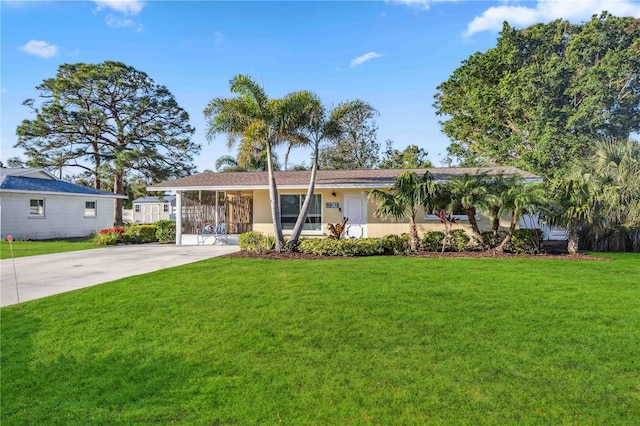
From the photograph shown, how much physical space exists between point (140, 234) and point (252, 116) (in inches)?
385

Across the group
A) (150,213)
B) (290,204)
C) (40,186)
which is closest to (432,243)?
(290,204)

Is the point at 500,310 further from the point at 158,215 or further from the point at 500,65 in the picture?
the point at 158,215

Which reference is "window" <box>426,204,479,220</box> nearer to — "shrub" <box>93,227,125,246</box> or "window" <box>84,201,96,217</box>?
"shrub" <box>93,227,125,246</box>

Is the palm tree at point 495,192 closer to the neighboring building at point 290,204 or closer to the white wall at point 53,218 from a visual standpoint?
the neighboring building at point 290,204

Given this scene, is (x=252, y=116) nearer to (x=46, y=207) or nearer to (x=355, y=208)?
(x=355, y=208)

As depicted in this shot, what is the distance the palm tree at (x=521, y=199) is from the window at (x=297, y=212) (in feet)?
24.5

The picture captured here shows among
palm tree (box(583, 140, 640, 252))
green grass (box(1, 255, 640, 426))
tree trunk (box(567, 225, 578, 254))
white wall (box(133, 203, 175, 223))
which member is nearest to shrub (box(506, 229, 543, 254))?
tree trunk (box(567, 225, 578, 254))

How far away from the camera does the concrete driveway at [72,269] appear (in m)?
7.54

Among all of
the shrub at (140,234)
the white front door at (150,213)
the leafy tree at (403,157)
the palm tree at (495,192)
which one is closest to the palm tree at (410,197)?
the palm tree at (495,192)

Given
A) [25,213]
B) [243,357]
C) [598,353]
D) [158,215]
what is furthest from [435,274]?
[158,215]

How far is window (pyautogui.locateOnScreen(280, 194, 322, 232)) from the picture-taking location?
16453mm

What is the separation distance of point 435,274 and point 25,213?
22.6 m

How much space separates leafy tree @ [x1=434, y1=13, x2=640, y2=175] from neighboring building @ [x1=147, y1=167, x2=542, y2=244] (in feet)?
26.0

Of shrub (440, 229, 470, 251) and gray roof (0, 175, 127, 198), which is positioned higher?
gray roof (0, 175, 127, 198)
